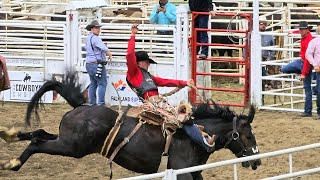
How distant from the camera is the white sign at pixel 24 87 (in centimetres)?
1647

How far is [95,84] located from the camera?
603 inches

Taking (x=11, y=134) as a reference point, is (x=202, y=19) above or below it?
above

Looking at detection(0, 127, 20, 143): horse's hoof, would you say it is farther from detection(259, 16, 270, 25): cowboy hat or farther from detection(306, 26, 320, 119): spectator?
detection(259, 16, 270, 25): cowboy hat

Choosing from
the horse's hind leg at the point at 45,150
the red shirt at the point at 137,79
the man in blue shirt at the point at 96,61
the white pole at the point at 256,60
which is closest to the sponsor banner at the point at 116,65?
the man in blue shirt at the point at 96,61

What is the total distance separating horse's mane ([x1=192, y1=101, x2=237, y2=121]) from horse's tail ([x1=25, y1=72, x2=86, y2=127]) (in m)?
1.20

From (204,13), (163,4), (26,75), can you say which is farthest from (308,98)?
(26,75)

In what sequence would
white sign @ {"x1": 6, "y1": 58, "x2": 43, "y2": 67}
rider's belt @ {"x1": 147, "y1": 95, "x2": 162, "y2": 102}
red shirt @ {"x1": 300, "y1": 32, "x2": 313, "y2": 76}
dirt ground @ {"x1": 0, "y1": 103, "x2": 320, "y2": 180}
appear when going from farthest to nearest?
1. white sign @ {"x1": 6, "y1": 58, "x2": 43, "y2": 67}
2. red shirt @ {"x1": 300, "y1": 32, "x2": 313, "y2": 76}
3. dirt ground @ {"x1": 0, "y1": 103, "x2": 320, "y2": 180}
4. rider's belt @ {"x1": 147, "y1": 95, "x2": 162, "y2": 102}

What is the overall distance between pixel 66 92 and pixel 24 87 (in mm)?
6977

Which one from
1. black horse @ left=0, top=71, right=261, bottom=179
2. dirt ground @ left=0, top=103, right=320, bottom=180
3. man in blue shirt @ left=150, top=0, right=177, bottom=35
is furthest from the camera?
man in blue shirt @ left=150, top=0, right=177, bottom=35

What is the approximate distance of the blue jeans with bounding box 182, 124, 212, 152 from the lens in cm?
922

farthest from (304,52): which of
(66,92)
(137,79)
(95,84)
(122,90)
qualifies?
(66,92)

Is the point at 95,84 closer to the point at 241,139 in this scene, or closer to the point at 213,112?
the point at 213,112

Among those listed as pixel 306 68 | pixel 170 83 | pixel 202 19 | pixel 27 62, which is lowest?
pixel 170 83

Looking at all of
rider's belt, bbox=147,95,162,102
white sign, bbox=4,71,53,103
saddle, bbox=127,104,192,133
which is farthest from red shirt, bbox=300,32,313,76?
saddle, bbox=127,104,192,133
